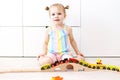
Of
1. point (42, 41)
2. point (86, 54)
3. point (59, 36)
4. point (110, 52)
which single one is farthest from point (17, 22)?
point (110, 52)

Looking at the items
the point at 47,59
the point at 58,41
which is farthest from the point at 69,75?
the point at 58,41

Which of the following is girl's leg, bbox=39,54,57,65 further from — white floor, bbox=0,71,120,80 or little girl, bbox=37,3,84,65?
white floor, bbox=0,71,120,80

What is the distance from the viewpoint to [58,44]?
169 centimetres

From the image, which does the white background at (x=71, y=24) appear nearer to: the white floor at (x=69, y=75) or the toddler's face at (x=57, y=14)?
the toddler's face at (x=57, y=14)

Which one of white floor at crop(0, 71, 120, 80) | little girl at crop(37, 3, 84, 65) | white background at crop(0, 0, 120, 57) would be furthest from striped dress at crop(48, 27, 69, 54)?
white floor at crop(0, 71, 120, 80)

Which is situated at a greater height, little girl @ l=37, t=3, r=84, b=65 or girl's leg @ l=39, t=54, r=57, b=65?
little girl @ l=37, t=3, r=84, b=65

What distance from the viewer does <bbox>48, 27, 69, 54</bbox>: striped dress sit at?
5.50ft

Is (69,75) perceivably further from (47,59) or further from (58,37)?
(58,37)

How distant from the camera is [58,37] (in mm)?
1691

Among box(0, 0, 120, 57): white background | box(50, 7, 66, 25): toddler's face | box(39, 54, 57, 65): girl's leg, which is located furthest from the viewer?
box(0, 0, 120, 57): white background

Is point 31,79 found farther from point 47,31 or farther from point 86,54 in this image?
point 86,54

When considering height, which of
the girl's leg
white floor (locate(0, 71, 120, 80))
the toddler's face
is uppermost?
the toddler's face

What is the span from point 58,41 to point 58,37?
23 mm

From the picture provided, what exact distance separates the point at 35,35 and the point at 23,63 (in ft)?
0.84
